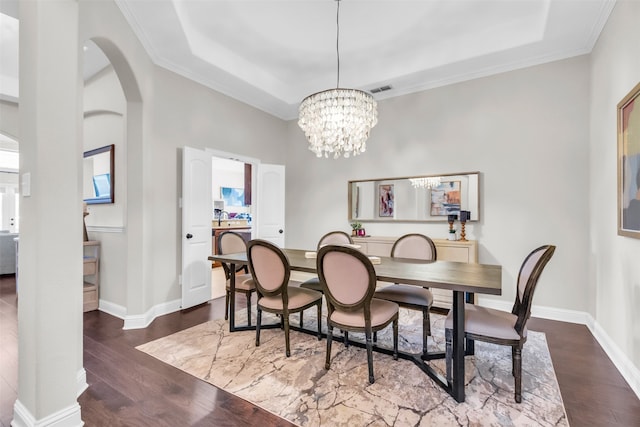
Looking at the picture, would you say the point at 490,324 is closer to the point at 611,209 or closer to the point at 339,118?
the point at 611,209

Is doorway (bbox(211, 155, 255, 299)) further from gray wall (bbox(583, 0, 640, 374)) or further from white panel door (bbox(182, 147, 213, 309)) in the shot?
gray wall (bbox(583, 0, 640, 374))

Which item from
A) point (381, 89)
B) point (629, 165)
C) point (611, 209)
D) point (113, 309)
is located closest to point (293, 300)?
point (113, 309)

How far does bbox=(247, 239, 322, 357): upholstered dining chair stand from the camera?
244cm

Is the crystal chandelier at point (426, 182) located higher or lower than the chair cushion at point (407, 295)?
higher

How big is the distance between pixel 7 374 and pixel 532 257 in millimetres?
3851

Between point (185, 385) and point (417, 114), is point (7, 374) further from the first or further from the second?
point (417, 114)

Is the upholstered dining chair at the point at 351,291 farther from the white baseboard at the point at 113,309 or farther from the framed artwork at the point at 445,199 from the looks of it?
the white baseboard at the point at 113,309

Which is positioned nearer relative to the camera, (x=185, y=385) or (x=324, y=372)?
(x=185, y=385)

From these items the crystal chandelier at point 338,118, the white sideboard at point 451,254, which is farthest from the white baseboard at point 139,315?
the white sideboard at point 451,254

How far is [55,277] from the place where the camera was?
1582 mm

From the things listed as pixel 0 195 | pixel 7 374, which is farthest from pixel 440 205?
pixel 0 195

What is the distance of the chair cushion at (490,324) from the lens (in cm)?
188

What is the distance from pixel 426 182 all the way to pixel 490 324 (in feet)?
8.13

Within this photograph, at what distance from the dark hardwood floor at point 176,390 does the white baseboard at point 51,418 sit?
3.3 inches
